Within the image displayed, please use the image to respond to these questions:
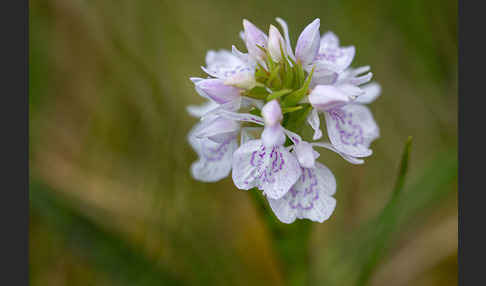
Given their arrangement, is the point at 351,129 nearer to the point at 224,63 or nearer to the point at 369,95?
the point at 369,95

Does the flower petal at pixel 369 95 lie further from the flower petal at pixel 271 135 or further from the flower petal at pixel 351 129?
the flower petal at pixel 271 135

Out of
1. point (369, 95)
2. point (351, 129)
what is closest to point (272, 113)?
point (351, 129)

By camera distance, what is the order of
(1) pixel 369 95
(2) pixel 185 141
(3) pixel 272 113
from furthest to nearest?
1. (2) pixel 185 141
2. (1) pixel 369 95
3. (3) pixel 272 113

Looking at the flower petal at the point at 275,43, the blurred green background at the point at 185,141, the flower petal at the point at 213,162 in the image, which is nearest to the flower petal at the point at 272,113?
the flower petal at the point at 275,43

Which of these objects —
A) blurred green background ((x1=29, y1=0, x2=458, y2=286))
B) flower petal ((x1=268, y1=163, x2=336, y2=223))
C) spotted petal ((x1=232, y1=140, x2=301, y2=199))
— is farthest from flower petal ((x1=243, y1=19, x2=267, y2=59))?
blurred green background ((x1=29, y1=0, x2=458, y2=286))

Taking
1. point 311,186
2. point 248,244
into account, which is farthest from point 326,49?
point 248,244
